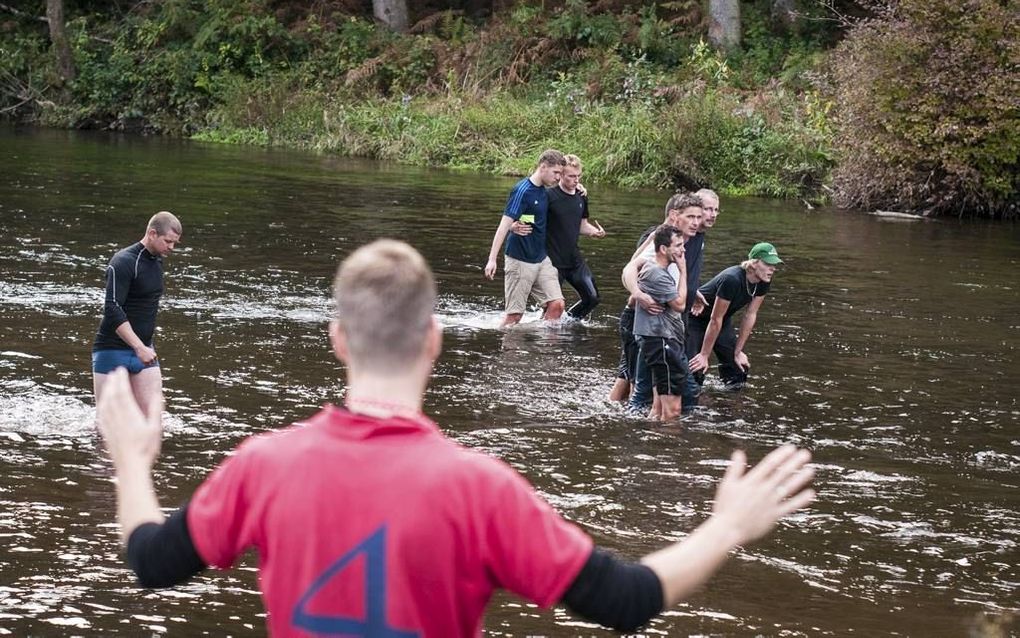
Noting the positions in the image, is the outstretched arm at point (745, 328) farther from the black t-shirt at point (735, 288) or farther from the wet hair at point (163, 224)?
the wet hair at point (163, 224)

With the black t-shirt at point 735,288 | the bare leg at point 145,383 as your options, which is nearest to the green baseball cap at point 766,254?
the black t-shirt at point 735,288

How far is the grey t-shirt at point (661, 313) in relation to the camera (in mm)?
10352

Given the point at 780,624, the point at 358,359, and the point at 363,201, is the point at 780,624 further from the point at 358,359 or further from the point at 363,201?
the point at 363,201

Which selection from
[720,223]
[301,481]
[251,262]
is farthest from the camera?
[720,223]

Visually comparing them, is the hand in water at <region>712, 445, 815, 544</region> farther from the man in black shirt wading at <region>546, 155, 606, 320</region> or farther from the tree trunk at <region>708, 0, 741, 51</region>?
the tree trunk at <region>708, 0, 741, 51</region>

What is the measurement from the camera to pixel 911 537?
7.96 meters

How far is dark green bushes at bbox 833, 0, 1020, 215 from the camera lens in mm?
24672

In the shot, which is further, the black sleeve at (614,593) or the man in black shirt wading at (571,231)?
the man in black shirt wading at (571,231)

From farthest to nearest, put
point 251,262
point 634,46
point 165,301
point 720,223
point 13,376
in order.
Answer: point 634,46
point 720,223
point 251,262
point 165,301
point 13,376

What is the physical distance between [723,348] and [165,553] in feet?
29.8

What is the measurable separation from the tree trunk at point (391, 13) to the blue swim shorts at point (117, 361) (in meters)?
35.5

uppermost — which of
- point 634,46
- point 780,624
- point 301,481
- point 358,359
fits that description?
point 634,46

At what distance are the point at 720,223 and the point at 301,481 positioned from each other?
21055 mm

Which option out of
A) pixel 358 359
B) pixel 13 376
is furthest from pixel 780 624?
pixel 13 376
